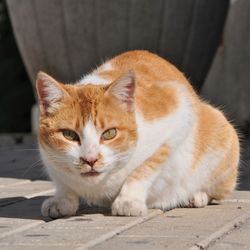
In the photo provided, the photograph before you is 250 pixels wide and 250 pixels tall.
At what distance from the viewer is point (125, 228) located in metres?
3.14

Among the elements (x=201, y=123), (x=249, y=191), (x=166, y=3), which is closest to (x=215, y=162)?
(x=201, y=123)

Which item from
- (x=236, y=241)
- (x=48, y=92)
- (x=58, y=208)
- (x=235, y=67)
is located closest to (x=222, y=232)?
(x=236, y=241)

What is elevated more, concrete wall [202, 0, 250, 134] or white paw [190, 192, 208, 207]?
white paw [190, 192, 208, 207]

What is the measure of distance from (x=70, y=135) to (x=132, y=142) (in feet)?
0.92

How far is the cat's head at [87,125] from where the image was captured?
3.25 metres

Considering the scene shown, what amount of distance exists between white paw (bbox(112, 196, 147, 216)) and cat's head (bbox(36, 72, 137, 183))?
14 centimetres

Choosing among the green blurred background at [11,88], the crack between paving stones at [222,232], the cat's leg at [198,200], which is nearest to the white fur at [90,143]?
the crack between paving stones at [222,232]

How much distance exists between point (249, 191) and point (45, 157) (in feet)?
4.17

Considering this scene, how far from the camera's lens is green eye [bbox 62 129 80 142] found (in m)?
3.28

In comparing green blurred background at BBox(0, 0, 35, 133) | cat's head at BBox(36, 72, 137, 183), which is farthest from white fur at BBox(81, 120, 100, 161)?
green blurred background at BBox(0, 0, 35, 133)

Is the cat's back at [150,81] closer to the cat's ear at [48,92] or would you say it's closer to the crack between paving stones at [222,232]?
the cat's ear at [48,92]

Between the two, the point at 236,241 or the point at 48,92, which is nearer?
the point at 236,241

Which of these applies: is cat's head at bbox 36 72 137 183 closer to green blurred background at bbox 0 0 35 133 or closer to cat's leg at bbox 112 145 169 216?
cat's leg at bbox 112 145 169 216

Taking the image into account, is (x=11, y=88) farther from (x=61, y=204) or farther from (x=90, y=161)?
(x=90, y=161)
